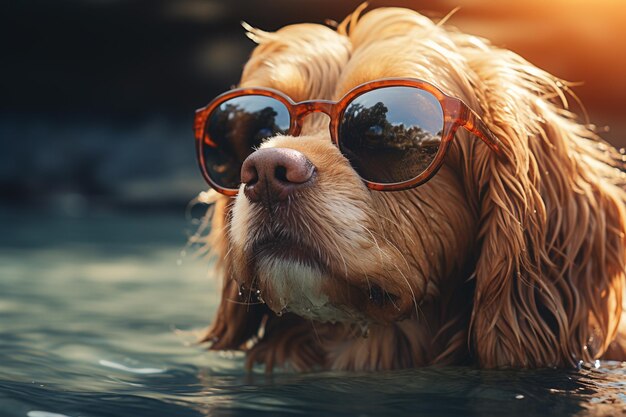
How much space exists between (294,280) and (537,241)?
0.89 meters

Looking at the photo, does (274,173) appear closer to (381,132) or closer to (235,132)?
(381,132)

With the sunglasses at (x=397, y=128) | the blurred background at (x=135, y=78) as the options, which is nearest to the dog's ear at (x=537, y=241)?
the sunglasses at (x=397, y=128)

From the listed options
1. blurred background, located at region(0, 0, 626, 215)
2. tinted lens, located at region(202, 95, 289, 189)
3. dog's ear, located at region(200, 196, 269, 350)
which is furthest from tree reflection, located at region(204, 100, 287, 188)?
blurred background, located at region(0, 0, 626, 215)

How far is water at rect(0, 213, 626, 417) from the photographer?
2.66m

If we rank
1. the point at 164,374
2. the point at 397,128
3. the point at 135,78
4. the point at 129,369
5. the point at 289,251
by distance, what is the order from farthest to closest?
the point at 135,78, the point at 129,369, the point at 164,374, the point at 397,128, the point at 289,251

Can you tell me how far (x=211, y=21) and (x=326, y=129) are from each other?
1149cm

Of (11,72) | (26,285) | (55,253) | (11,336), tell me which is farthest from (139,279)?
(11,72)

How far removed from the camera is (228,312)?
13.2ft

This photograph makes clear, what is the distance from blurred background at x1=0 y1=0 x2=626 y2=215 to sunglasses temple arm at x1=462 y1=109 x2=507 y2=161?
1052cm

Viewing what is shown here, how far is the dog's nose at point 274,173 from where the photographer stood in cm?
292

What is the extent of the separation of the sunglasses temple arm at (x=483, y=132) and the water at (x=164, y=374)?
2.48ft

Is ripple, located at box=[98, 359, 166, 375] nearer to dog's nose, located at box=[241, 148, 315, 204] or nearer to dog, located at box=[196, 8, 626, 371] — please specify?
dog, located at box=[196, 8, 626, 371]

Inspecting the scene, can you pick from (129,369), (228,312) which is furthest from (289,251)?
(129,369)

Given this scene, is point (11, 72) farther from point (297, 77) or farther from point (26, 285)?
point (297, 77)
